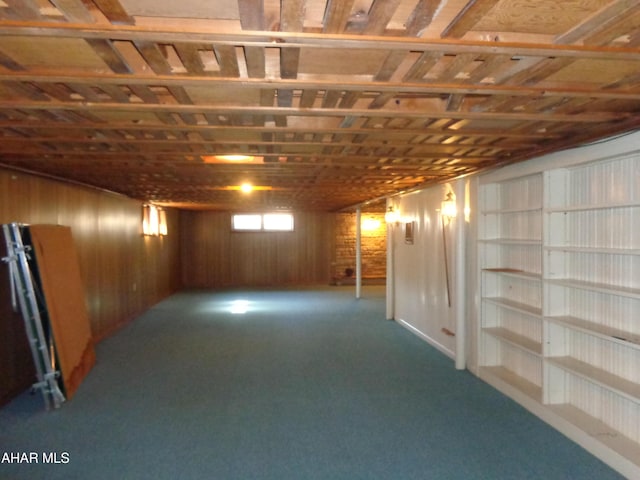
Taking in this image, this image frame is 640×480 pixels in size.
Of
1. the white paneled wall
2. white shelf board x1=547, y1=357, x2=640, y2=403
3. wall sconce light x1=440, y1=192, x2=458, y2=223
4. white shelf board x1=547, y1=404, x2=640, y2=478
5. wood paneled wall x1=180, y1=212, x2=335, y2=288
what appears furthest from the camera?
wood paneled wall x1=180, y1=212, x2=335, y2=288

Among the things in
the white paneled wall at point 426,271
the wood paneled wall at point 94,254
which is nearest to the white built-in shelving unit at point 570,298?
the white paneled wall at point 426,271

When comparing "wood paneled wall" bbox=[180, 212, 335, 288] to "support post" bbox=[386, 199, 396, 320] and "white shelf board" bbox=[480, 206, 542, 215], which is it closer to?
"support post" bbox=[386, 199, 396, 320]

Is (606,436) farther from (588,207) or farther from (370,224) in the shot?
(370,224)

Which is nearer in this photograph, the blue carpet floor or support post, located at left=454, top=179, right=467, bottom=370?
the blue carpet floor

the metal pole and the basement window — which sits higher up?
the basement window

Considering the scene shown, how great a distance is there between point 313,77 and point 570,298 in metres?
2.84

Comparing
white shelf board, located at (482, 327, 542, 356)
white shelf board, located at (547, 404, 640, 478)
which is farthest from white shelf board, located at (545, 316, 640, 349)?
white shelf board, located at (547, 404, 640, 478)

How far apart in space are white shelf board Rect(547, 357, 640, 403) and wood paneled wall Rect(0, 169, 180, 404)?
14.9ft

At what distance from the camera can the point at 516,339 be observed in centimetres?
442

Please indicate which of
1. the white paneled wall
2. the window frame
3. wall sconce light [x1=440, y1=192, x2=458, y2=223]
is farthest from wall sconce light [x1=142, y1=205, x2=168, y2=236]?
wall sconce light [x1=440, y1=192, x2=458, y2=223]

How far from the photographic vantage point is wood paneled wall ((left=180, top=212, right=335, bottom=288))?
1375 cm

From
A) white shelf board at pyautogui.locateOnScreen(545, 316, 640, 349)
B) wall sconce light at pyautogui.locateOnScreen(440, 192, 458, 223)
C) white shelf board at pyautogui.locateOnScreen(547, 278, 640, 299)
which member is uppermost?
wall sconce light at pyautogui.locateOnScreen(440, 192, 458, 223)

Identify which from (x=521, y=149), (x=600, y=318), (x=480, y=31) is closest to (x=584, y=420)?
(x=600, y=318)

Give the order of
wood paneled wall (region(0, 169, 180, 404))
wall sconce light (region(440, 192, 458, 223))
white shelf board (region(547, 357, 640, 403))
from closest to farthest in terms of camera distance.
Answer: white shelf board (region(547, 357, 640, 403))
wood paneled wall (region(0, 169, 180, 404))
wall sconce light (region(440, 192, 458, 223))
